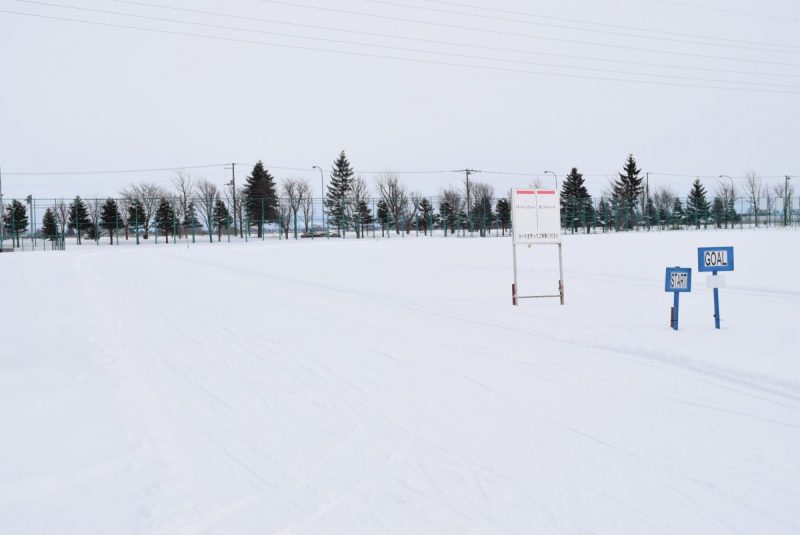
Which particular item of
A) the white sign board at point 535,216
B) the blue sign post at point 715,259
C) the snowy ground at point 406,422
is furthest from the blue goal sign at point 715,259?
the white sign board at point 535,216

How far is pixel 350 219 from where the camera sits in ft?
234

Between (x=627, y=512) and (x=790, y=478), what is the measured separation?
1281mm

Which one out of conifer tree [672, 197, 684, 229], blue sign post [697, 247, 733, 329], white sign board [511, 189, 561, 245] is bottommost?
blue sign post [697, 247, 733, 329]

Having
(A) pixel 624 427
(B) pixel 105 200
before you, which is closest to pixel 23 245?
(B) pixel 105 200

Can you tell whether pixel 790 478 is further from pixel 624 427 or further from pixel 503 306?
pixel 503 306

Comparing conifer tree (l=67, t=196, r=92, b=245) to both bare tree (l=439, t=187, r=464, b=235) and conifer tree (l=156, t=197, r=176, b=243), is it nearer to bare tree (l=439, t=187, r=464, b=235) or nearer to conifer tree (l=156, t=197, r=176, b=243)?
conifer tree (l=156, t=197, r=176, b=243)

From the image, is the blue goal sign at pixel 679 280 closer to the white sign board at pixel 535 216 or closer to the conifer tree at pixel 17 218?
the white sign board at pixel 535 216

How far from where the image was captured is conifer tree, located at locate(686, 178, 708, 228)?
236 ft

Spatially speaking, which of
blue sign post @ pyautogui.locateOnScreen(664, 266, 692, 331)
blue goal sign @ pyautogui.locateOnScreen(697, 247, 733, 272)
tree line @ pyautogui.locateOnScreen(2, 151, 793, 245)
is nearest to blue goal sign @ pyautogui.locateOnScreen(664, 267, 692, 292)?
blue sign post @ pyautogui.locateOnScreen(664, 266, 692, 331)

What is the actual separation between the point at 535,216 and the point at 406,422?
27.2 feet

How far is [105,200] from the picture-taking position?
7088cm

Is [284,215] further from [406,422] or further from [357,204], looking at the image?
[406,422]

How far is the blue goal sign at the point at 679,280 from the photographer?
905 cm

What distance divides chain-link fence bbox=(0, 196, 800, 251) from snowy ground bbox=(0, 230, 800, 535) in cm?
5625
